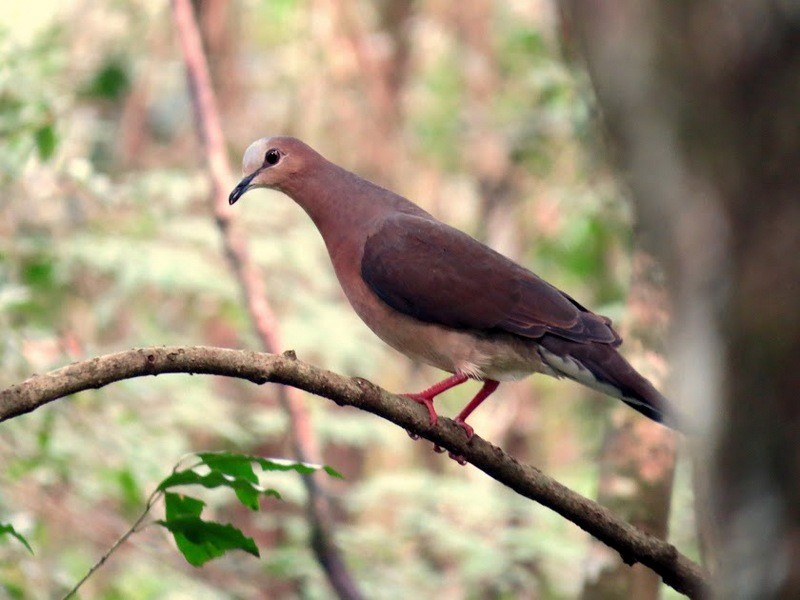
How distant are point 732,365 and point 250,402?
8.32 metres

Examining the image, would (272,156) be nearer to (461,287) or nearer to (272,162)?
(272,162)

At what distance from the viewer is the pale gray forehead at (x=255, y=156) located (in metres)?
4.27

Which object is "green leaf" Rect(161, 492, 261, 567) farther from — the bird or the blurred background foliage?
the blurred background foliage

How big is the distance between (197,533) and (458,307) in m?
1.64

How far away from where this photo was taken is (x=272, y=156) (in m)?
4.30

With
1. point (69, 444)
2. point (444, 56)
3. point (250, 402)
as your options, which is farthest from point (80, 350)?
point (444, 56)

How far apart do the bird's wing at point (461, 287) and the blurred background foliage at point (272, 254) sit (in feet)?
1.73

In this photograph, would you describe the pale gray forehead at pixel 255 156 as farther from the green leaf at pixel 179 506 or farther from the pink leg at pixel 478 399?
the green leaf at pixel 179 506

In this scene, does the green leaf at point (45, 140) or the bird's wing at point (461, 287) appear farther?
the green leaf at point (45, 140)

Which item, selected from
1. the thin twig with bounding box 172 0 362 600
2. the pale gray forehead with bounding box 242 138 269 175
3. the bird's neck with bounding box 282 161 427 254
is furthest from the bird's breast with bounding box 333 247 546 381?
the thin twig with bounding box 172 0 362 600

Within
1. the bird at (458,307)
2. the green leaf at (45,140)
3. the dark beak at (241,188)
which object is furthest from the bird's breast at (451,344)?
the green leaf at (45,140)

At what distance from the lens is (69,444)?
539cm

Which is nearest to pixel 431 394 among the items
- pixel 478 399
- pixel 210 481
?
pixel 478 399

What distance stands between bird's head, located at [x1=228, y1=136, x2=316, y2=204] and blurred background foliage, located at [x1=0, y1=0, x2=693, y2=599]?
0.86 meters
